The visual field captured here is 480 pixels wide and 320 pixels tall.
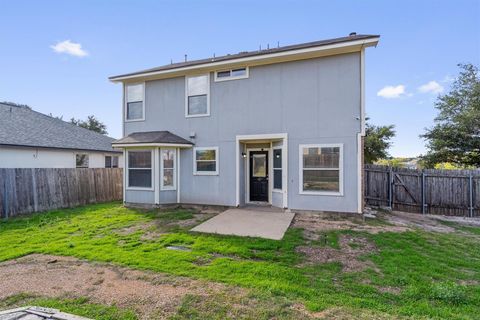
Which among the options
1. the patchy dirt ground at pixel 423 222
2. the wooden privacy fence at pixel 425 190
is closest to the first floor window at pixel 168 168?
the patchy dirt ground at pixel 423 222

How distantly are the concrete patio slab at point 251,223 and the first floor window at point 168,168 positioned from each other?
2.84 m

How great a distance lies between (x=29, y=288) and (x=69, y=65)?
1530 cm

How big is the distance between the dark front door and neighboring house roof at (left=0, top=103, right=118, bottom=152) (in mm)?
10346

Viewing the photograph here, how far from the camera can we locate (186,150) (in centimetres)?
1030

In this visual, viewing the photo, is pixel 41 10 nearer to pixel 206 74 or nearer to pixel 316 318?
pixel 206 74

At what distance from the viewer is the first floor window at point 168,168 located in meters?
10.1

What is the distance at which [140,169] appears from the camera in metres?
10.3

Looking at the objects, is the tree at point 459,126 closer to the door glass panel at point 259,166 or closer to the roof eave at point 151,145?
the door glass panel at point 259,166

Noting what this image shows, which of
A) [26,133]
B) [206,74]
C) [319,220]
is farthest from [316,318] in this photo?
[26,133]

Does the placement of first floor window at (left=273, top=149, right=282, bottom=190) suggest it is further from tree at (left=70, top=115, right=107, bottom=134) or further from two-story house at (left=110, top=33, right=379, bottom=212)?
tree at (left=70, top=115, right=107, bottom=134)

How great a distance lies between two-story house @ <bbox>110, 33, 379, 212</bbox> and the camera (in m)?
8.21

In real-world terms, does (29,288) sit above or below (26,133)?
below

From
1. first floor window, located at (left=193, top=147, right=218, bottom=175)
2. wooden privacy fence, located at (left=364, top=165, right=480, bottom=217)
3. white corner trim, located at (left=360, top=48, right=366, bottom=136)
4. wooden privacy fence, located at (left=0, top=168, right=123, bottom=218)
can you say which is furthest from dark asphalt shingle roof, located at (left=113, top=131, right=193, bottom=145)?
wooden privacy fence, located at (left=364, top=165, right=480, bottom=217)

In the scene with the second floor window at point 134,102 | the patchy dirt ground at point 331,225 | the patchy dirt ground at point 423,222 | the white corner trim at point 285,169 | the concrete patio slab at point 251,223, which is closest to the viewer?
the concrete patio slab at point 251,223
